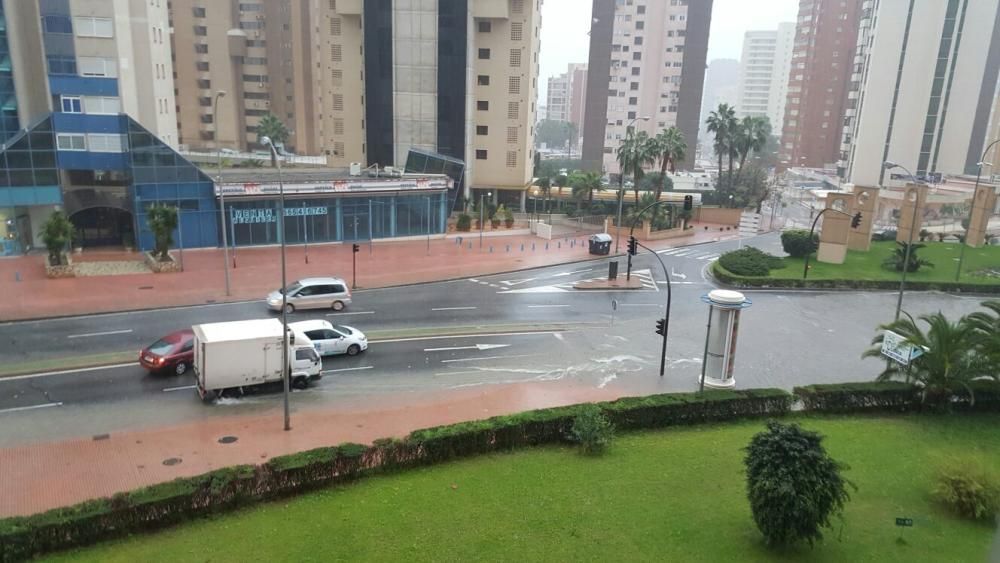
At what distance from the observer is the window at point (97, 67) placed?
4341cm

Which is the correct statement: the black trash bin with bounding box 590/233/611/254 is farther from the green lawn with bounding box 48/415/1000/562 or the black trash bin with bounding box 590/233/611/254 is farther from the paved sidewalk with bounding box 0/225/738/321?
the green lawn with bounding box 48/415/1000/562

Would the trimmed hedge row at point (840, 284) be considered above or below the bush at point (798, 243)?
below

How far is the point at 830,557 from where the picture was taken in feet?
42.9

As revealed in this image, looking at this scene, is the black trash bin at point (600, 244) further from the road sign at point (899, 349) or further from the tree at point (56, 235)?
the tree at point (56, 235)

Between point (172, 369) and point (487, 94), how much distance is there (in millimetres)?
49458

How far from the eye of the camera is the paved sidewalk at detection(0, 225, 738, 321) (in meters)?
31.2

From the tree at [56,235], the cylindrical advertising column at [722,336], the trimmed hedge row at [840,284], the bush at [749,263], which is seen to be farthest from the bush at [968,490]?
the tree at [56,235]

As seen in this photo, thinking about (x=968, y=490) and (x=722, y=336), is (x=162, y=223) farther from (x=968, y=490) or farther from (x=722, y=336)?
(x=968, y=490)

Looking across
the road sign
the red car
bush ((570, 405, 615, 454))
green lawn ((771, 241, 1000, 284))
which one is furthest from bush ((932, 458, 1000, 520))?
green lawn ((771, 241, 1000, 284))

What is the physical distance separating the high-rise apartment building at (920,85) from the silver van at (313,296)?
240ft

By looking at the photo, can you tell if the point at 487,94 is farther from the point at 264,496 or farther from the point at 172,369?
the point at 264,496

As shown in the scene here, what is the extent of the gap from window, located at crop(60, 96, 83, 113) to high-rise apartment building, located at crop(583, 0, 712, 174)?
74.3 meters

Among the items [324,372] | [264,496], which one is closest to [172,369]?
[324,372]

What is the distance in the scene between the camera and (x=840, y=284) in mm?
41938
